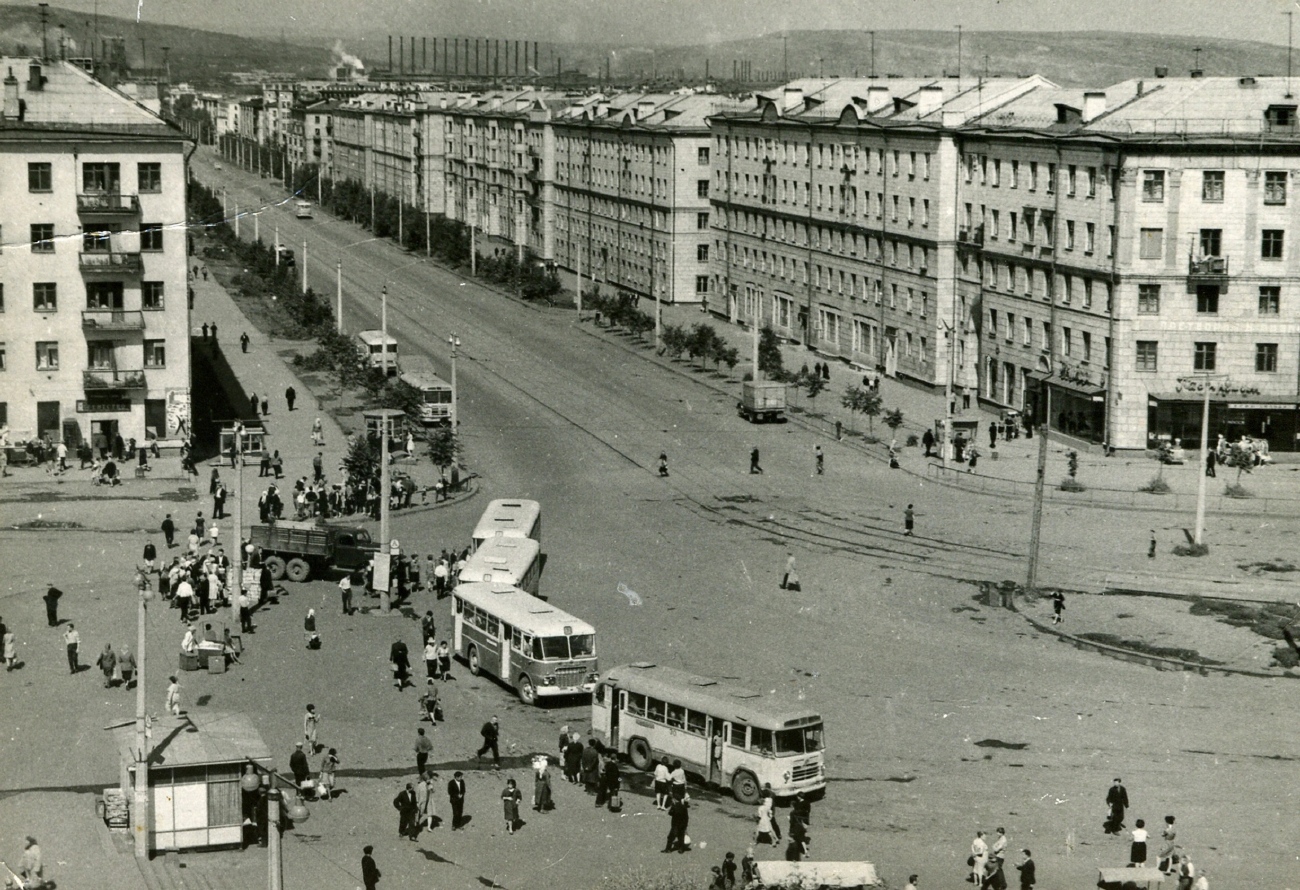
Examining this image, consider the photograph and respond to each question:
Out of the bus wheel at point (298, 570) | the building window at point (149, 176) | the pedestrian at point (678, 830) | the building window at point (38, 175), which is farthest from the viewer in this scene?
the building window at point (149, 176)

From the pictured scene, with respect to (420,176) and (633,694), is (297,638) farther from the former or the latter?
(420,176)

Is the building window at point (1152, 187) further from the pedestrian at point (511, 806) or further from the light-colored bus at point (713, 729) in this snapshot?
the pedestrian at point (511, 806)

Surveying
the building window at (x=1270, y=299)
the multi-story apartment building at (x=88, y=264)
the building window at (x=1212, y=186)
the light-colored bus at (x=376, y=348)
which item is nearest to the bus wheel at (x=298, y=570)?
the multi-story apartment building at (x=88, y=264)

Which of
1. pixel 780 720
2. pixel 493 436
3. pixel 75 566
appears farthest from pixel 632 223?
pixel 780 720

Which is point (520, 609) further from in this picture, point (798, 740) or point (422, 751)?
point (798, 740)

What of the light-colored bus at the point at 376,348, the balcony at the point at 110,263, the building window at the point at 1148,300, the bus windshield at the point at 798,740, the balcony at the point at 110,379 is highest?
the balcony at the point at 110,263

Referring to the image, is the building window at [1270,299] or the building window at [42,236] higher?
the building window at [42,236]

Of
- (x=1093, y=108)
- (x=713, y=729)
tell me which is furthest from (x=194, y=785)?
(x=1093, y=108)

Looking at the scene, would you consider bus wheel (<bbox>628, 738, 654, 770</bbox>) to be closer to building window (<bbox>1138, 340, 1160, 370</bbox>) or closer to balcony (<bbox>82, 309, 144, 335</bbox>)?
balcony (<bbox>82, 309, 144, 335</bbox>)
